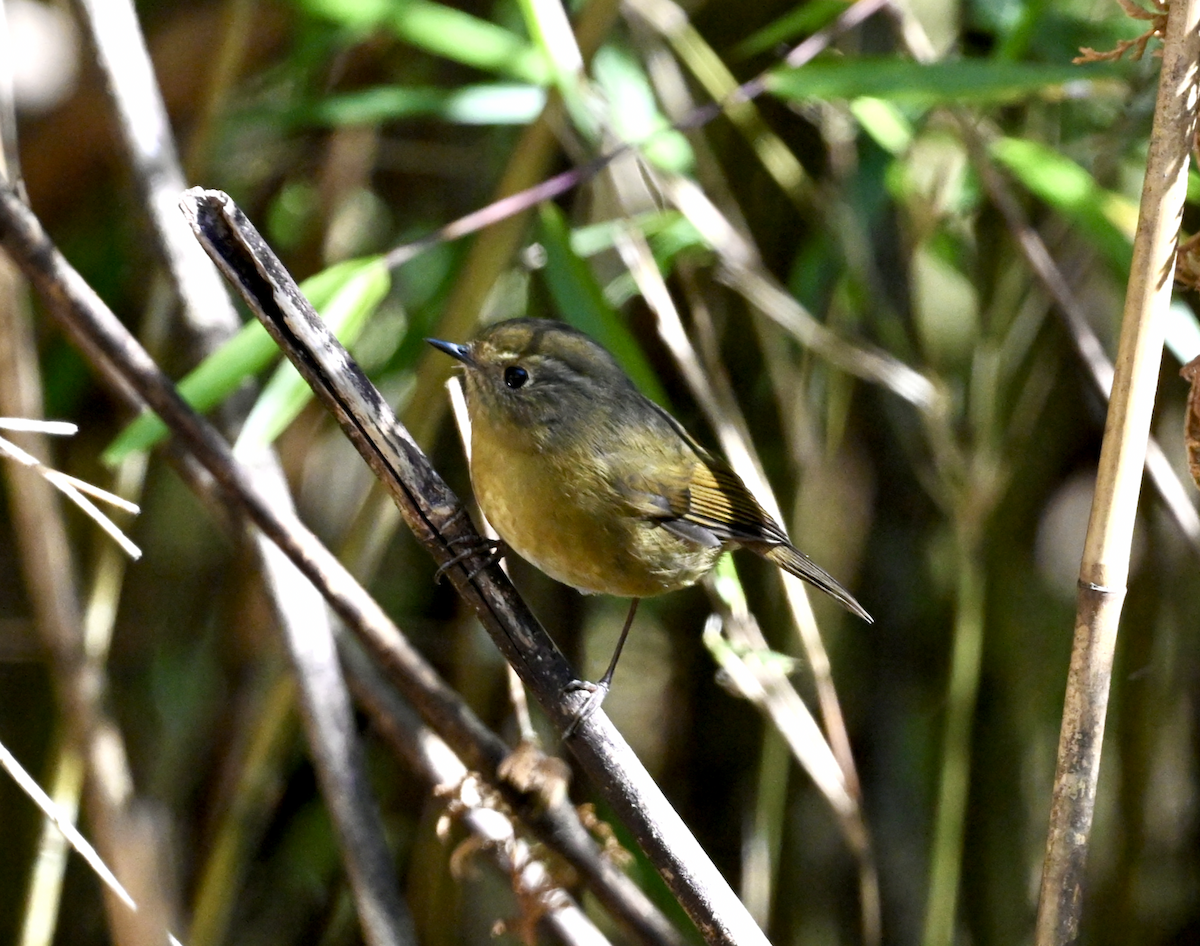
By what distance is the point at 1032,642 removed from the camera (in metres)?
2.63

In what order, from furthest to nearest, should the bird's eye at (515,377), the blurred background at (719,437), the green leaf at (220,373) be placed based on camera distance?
the blurred background at (719,437), the bird's eye at (515,377), the green leaf at (220,373)

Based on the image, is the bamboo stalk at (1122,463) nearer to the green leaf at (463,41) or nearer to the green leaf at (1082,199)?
the green leaf at (1082,199)

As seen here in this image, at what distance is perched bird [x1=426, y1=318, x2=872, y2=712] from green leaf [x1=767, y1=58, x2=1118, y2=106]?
0.56m

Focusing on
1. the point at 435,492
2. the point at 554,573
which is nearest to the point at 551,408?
the point at 554,573

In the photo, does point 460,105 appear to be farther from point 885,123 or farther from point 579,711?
point 579,711

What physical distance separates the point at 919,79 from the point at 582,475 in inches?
33.0

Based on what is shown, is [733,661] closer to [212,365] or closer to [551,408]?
[551,408]

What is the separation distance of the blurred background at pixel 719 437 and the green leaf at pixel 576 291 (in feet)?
0.56

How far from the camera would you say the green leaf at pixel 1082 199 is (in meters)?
1.94

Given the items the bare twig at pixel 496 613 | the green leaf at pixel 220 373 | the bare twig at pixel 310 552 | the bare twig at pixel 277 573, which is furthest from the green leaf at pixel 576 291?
the bare twig at pixel 496 613

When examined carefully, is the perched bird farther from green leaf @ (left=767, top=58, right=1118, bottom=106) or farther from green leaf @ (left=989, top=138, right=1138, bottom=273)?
green leaf @ (left=989, top=138, right=1138, bottom=273)

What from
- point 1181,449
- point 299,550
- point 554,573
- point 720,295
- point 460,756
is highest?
point 720,295

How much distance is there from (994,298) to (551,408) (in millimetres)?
1313

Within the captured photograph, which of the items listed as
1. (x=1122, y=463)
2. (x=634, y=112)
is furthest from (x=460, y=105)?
(x=1122, y=463)
